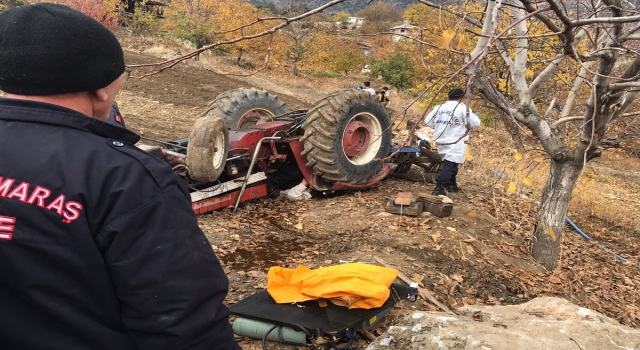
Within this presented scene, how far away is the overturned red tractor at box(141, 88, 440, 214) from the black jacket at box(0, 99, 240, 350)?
310 cm

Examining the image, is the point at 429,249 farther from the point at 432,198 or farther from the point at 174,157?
the point at 174,157

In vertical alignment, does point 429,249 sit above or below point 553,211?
below

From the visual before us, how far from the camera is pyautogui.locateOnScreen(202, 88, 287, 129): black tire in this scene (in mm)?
6379

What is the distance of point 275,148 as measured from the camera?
567cm

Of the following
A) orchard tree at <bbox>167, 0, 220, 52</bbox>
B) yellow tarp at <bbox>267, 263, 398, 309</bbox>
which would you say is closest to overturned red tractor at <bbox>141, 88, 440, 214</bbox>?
yellow tarp at <bbox>267, 263, 398, 309</bbox>

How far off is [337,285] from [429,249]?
6.88ft

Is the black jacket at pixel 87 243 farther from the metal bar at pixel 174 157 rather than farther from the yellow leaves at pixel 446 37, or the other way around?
the metal bar at pixel 174 157

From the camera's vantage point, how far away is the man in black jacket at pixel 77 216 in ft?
3.94

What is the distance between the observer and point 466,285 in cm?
421

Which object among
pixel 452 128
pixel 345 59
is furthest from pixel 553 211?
pixel 345 59

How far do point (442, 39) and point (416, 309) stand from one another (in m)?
2.13

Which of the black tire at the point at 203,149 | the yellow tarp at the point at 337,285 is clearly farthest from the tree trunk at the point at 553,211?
the black tire at the point at 203,149

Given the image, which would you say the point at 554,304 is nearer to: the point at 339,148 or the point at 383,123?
the point at 339,148

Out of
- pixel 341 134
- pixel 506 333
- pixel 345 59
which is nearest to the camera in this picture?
pixel 506 333
